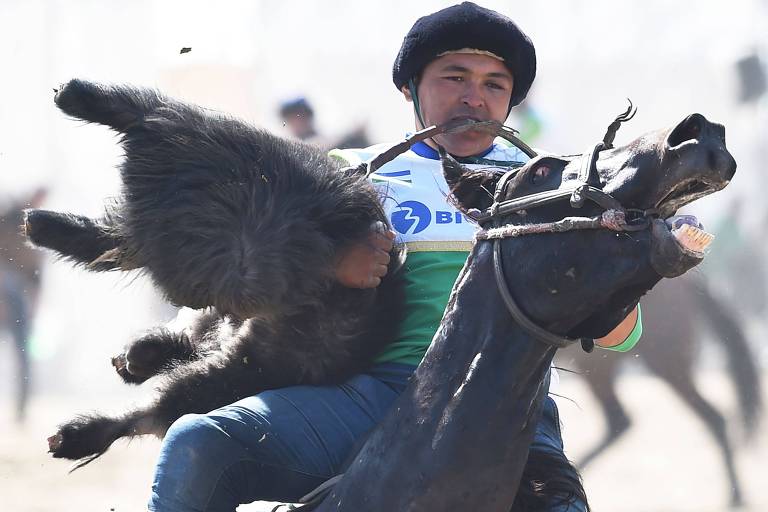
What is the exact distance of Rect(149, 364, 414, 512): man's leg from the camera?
2.37m

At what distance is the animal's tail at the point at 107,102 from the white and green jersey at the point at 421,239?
0.58m

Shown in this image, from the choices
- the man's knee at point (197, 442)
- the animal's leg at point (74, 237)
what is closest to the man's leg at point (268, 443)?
the man's knee at point (197, 442)

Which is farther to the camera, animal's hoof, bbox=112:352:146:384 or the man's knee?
animal's hoof, bbox=112:352:146:384

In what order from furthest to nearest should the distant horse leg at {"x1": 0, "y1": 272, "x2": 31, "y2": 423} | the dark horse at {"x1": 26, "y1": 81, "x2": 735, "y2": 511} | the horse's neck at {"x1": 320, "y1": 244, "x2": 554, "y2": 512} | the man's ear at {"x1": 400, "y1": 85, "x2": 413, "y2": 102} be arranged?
the distant horse leg at {"x1": 0, "y1": 272, "x2": 31, "y2": 423} → the man's ear at {"x1": 400, "y1": 85, "x2": 413, "y2": 102} → the horse's neck at {"x1": 320, "y1": 244, "x2": 554, "y2": 512} → the dark horse at {"x1": 26, "y1": 81, "x2": 735, "y2": 511}

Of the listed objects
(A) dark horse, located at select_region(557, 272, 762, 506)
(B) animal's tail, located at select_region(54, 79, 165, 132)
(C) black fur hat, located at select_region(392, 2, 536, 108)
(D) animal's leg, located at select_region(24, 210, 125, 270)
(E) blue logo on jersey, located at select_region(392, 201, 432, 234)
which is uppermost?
(C) black fur hat, located at select_region(392, 2, 536, 108)

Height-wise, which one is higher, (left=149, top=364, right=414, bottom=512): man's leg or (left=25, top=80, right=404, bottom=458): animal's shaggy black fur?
(left=25, top=80, right=404, bottom=458): animal's shaggy black fur

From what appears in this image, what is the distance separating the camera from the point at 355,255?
243 centimetres

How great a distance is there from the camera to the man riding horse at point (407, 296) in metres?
2.39

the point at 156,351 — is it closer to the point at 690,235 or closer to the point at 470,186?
the point at 470,186

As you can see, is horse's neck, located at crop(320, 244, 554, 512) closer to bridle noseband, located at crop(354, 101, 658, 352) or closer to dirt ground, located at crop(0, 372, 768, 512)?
bridle noseband, located at crop(354, 101, 658, 352)

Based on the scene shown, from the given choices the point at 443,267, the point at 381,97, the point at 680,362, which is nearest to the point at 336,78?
the point at 381,97

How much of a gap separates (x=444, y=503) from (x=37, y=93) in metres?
5.31

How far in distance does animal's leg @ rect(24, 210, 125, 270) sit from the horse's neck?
0.73 metres

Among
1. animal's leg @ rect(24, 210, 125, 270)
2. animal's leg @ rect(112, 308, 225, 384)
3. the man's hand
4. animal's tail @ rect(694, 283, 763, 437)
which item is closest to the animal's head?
the man's hand
